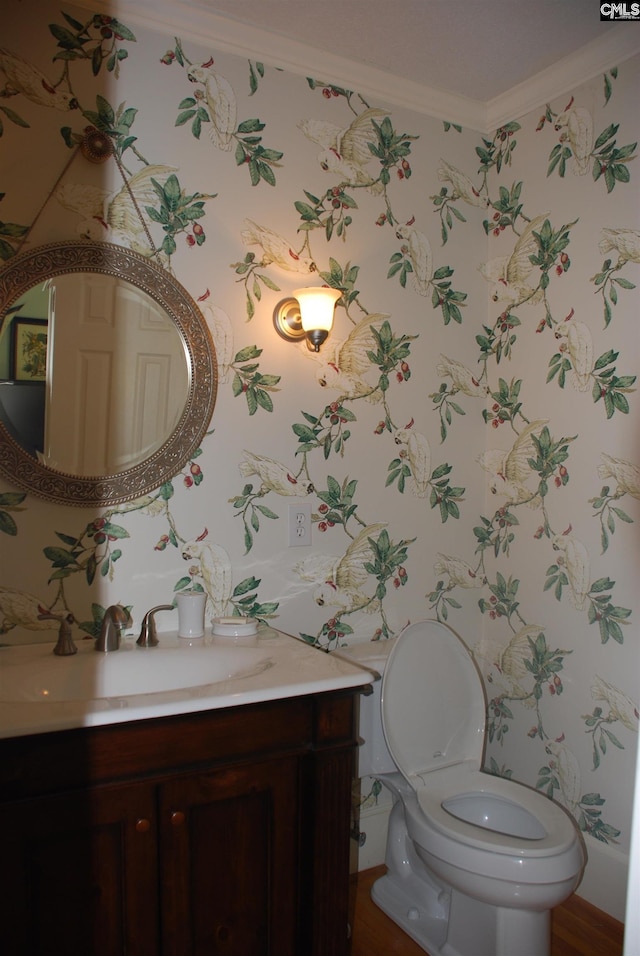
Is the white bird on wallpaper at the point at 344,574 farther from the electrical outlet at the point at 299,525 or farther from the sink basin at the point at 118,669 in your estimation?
the sink basin at the point at 118,669

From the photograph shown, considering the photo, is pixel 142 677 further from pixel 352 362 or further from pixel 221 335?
pixel 352 362

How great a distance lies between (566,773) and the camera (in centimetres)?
217

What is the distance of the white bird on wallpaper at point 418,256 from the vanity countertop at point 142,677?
124 cm

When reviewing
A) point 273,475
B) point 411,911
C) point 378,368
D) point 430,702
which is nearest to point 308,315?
point 378,368

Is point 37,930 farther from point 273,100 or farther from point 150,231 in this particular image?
point 273,100

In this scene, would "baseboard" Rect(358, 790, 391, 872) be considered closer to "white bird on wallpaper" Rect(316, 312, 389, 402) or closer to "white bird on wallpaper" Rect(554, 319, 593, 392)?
"white bird on wallpaper" Rect(316, 312, 389, 402)

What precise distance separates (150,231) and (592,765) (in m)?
1.98

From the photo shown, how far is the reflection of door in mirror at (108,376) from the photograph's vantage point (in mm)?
1742

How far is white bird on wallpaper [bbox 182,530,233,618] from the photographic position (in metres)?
1.95

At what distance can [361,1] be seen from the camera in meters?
1.86

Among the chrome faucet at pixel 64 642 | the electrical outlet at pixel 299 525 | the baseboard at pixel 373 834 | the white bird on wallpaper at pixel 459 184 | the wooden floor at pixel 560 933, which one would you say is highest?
the white bird on wallpaper at pixel 459 184

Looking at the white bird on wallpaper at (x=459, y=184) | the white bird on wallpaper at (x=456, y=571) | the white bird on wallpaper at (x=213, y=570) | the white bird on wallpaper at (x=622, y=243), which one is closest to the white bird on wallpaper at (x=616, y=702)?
the white bird on wallpaper at (x=456, y=571)

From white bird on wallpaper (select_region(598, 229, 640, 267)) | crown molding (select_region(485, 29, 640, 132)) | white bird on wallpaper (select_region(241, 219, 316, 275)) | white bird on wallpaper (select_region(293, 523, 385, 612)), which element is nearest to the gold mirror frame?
white bird on wallpaper (select_region(241, 219, 316, 275))

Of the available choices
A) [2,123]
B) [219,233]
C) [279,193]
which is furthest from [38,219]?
[279,193]
